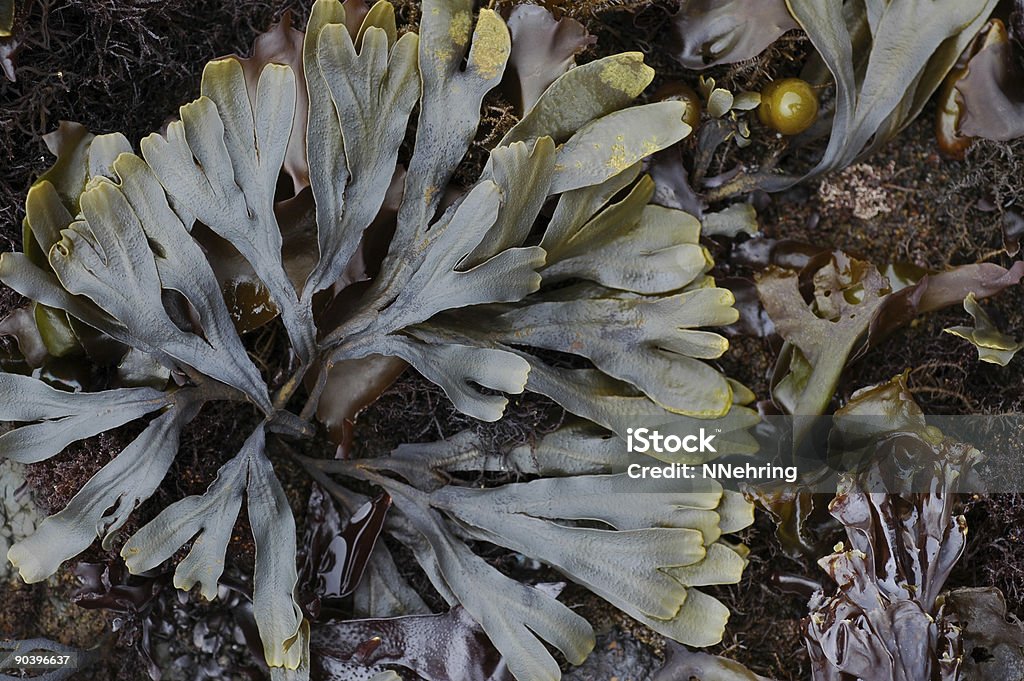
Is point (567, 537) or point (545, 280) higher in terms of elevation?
point (545, 280)

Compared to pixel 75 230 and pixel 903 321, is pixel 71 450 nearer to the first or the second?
pixel 75 230

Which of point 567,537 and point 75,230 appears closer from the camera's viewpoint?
point 75,230

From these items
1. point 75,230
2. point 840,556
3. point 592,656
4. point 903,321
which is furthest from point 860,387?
point 75,230

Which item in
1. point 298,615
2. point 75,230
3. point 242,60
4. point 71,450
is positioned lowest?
point 298,615

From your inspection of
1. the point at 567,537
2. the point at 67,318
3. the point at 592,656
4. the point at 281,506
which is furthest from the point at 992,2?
the point at 67,318

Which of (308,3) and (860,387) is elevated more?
(308,3)

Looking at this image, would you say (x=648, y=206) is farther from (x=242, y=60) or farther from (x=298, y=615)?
(x=298, y=615)

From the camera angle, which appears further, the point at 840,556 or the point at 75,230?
the point at 840,556

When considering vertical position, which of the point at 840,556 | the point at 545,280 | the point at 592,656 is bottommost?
the point at 592,656
